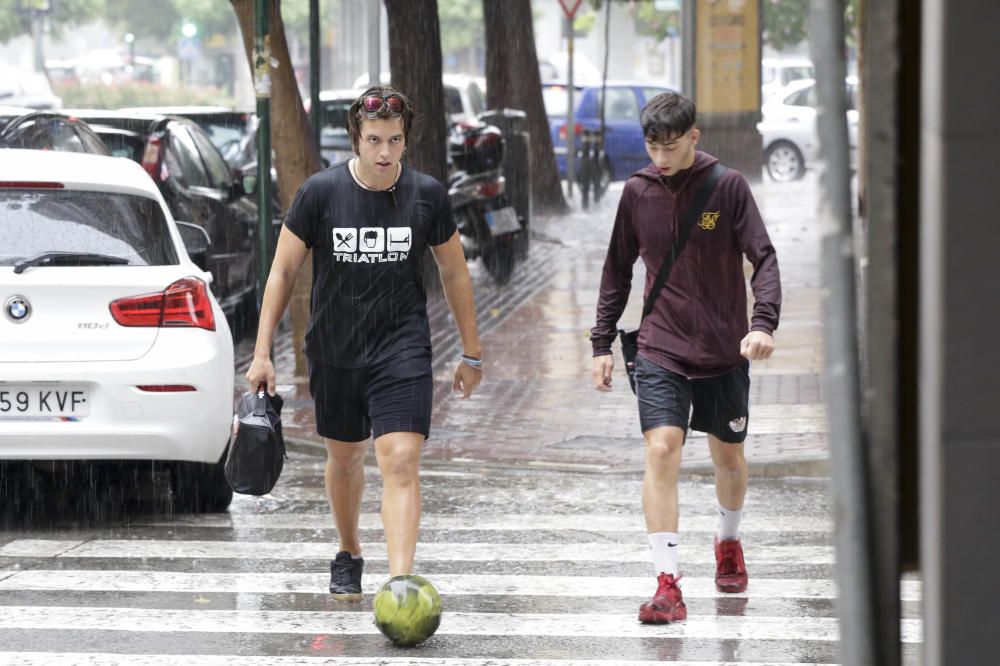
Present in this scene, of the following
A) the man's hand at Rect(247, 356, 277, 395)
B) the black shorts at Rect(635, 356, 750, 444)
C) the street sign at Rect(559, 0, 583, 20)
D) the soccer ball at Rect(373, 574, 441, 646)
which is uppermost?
the street sign at Rect(559, 0, 583, 20)

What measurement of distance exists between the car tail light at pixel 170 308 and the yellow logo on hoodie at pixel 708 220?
8.36 ft

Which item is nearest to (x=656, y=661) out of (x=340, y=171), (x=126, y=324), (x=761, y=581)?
(x=761, y=581)

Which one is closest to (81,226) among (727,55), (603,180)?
(727,55)

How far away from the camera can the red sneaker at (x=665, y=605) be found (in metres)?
6.14

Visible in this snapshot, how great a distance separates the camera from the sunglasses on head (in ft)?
20.0

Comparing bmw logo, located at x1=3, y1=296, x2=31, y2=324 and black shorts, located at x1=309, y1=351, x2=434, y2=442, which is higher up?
bmw logo, located at x1=3, y1=296, x2=31, y2=324

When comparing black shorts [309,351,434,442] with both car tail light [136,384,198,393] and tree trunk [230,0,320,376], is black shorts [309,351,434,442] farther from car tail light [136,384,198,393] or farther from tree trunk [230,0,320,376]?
tree trunk [230,0,320,376]

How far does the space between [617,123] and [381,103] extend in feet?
85.9

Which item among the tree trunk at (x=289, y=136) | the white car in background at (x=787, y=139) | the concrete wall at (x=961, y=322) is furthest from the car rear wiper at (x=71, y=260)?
the white car in background at (x=787, y=139)

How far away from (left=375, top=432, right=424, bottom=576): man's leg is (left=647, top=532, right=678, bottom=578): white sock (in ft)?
2.75

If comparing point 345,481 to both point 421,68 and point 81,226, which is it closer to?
point 81,226

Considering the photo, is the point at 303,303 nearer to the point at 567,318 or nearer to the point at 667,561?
the point at 567,318

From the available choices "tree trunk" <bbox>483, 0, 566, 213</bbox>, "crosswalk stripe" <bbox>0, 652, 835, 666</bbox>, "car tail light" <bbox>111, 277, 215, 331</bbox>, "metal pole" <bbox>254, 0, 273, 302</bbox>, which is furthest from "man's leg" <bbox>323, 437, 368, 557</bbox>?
"tree trunk" <bbox>483, 0, 566, 213</bbox>

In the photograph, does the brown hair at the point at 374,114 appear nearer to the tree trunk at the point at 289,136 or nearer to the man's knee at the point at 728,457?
the man's knee at the point at 728,457
